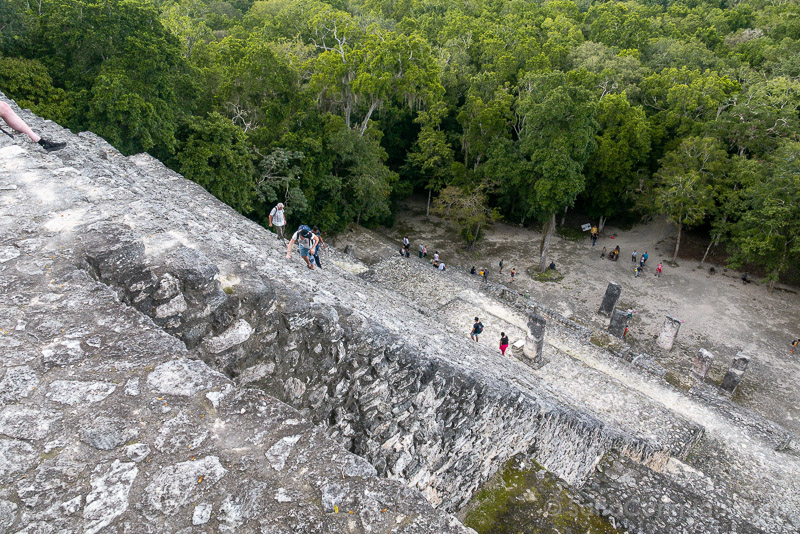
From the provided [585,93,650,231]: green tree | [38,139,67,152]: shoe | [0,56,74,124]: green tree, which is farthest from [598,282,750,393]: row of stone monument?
[0,56,74,124]: green tree

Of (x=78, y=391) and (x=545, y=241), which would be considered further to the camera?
(x=545, y=241)

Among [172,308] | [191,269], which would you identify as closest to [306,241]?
[191,269]

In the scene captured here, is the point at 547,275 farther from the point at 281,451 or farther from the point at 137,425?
the point at 137,425

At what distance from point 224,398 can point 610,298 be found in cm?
1730

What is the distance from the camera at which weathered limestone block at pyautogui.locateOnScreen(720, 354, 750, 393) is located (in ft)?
48.1

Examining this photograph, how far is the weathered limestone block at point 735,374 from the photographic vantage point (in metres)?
14.7

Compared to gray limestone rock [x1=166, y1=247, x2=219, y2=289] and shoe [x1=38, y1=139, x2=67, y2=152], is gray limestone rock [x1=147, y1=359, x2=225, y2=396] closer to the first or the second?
gray limestone rock [x1=166, y1=247, x2=219, y2=289]

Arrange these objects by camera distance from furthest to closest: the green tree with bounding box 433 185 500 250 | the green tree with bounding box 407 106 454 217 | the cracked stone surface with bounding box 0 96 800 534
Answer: the green tree with bounding box 407 106 454 217 < the green tree with bounding box 433 185 500 250 < the cracked stone surface with bounding box 0 96 800 534

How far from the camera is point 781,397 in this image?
1516cm

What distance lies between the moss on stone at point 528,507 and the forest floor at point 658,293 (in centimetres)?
784

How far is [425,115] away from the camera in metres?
24.2

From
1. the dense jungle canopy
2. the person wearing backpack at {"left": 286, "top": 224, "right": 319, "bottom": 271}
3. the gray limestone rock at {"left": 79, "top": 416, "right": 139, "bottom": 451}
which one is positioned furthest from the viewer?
the dense jungle canopy

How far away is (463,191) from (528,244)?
14.0ft

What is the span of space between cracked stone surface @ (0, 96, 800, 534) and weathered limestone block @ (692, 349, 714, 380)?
5.30m
